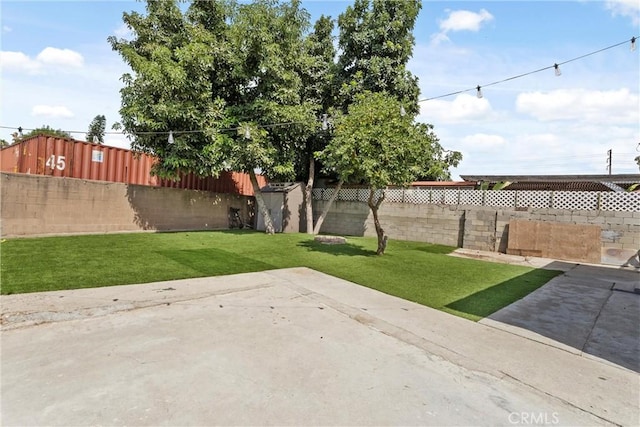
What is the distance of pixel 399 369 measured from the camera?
2820 millimetres

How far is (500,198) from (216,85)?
1086cm

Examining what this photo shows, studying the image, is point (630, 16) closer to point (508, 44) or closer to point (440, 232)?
point (508, 44)

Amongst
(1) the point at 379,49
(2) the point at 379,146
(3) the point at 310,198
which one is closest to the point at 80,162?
(3) the point at 310,198

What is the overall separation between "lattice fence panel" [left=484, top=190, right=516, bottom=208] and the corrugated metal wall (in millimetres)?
11973

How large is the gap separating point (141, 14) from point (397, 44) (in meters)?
9.70

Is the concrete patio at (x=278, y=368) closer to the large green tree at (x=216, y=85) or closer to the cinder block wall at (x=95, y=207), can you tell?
the cinder block wall at (x=95, y=207)

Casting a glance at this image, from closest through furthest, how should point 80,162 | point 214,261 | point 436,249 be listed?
point 214,261 → point 436,249 → point 80,162

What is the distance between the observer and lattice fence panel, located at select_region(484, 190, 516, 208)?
10547 mm

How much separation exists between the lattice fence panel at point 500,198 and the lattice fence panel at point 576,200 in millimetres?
1109

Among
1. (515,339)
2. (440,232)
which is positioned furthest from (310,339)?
(440,232)

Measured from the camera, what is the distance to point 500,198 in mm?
10805

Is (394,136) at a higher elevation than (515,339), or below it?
higher

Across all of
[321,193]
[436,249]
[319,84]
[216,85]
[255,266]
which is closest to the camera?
[255,266]

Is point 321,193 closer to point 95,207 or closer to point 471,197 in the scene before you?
point 471,197
